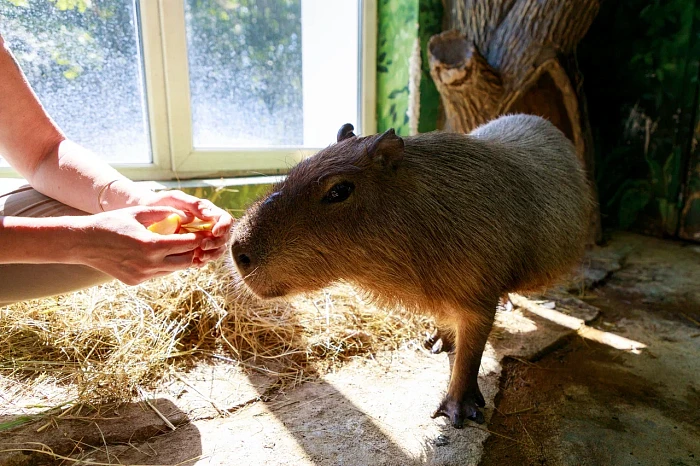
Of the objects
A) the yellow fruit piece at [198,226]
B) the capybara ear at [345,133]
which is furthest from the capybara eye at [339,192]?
the yellow fruit piece at [198,226]

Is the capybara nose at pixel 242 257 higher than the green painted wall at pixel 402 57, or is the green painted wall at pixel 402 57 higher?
the green painted wall at pixel 402 57

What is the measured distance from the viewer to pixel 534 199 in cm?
195

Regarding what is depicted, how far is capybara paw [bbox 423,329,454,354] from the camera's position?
2.41 metres

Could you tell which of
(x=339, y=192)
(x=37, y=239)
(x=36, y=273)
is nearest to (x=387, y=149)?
(x=339, y=192)

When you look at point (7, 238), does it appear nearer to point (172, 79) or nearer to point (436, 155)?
point (436, 155)

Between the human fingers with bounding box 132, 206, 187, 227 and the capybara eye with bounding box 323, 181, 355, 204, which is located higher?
the capybara eye with bounding box 323, 181, 355, 204

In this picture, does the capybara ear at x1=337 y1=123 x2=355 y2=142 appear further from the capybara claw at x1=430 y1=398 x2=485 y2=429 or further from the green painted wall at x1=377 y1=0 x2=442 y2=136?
the green painted wall at x1=377 y1=0 x2=442 y2=136

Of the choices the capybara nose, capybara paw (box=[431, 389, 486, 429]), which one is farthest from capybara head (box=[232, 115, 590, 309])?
capybara paw (box=[431, 389, 486, 429])

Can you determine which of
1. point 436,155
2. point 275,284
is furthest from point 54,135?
point 436,155

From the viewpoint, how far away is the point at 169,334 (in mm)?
2260

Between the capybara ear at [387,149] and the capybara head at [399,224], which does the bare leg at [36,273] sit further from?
the capybara ear at [387,149]

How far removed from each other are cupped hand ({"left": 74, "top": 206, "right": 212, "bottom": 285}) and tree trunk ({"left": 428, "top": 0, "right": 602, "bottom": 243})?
2.64 m

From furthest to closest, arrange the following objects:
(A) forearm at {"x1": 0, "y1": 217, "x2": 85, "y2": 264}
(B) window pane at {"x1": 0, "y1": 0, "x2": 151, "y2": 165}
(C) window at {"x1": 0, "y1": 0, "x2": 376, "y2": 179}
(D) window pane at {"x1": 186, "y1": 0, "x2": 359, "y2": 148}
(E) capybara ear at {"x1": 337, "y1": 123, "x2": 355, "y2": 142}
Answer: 1. (D) window pane at {"x1": 186, "y1": 0, "x2": 359, "y2": 148}
2. (C) window at {"x1": 0, "y1": 0, "x2": 376, "y2": 179}
3. (B) window pane at {"x1": 0, "y1": 0, "x2": 151, "y2": 165}
4. (E) capybara ear at {"x1": 337, "y1": 123, "x2": 355, "y2": 142}
5. (A) forearm at {"x1": 0, "y1": 217, "x2": 85, "y2": 264}

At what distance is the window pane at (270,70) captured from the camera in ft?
10.9
